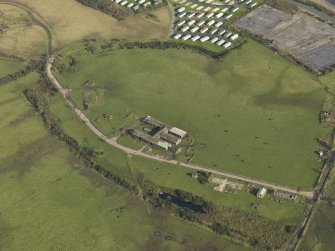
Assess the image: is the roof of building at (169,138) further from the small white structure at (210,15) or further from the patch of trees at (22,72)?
the small white structure at (210,15)

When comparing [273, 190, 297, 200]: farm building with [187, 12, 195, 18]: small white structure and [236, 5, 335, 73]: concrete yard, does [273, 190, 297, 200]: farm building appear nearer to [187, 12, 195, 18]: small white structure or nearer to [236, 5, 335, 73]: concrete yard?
[236, 5, 335, 73]: concrete yard

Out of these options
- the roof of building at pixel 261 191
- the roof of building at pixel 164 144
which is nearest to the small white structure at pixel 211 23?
the roof of building at pixel 164 144

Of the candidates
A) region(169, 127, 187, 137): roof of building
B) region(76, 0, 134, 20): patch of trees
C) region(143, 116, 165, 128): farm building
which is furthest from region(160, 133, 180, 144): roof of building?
region(76, 0, 134, 20): patch of trees

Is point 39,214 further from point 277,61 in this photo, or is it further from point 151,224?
point 277,61

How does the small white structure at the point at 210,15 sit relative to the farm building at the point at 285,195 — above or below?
above

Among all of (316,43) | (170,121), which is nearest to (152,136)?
(170,121)

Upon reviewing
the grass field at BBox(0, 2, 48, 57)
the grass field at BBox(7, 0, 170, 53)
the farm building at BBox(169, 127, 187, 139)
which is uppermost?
the farm building at BBox(169, 127, 187, 139)

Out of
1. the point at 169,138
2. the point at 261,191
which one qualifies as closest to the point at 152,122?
the point at 169,138
